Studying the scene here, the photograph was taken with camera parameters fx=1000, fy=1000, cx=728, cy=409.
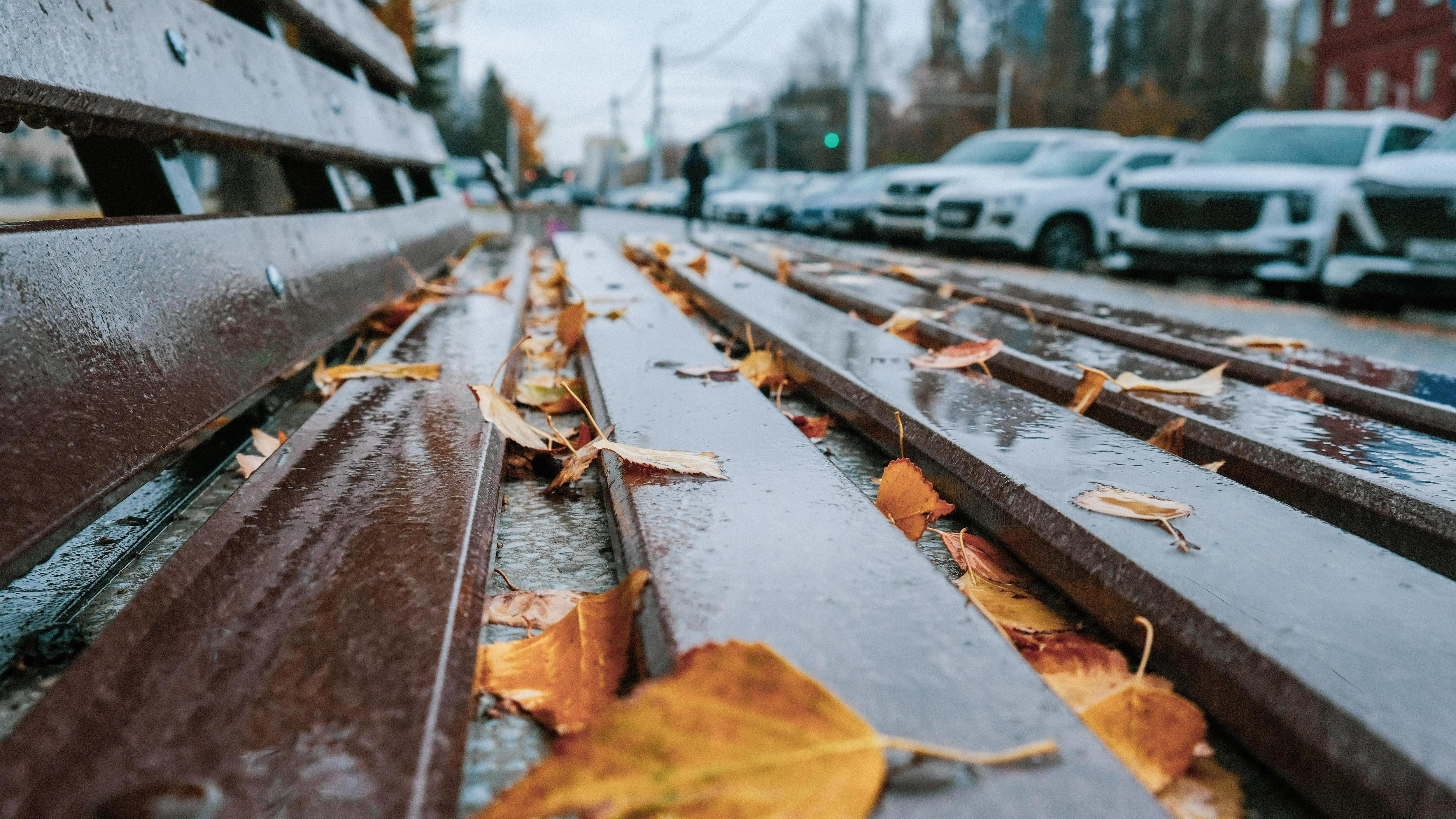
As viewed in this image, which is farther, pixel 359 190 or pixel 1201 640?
pixel 359 190

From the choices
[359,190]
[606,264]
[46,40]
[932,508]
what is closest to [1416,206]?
[606,264]

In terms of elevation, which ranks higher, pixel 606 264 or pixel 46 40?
pixel 46 40

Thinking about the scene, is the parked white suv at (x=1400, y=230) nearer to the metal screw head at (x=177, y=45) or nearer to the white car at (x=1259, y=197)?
the white car at (x=1259, y=197)

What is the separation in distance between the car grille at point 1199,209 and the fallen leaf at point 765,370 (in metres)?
6.67

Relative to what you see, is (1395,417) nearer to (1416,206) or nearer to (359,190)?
(1416,206)

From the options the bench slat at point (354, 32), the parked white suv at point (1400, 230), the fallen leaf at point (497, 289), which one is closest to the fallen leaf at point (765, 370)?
the fallen leaf at point (497, 289)

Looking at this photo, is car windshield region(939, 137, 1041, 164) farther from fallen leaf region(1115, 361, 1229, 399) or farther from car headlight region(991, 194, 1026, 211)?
fallen leaf region(1115, 361, 1229, 399)

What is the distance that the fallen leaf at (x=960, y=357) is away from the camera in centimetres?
173

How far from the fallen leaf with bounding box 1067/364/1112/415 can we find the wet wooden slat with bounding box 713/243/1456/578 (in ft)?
0.08

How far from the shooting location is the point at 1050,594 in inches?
37.4

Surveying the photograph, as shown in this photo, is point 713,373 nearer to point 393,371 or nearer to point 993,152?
point 393,371

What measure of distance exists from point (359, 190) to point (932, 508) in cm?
2294

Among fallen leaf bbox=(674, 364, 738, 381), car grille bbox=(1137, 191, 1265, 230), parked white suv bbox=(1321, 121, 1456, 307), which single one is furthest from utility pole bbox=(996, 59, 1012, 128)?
fallen leaf bbox=(674, 364, 738, 381)

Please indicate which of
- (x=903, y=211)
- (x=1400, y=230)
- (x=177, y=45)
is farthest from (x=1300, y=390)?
(x=903, y=211)
